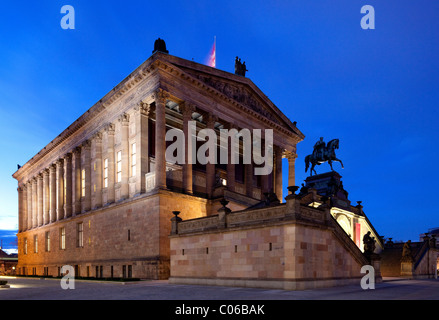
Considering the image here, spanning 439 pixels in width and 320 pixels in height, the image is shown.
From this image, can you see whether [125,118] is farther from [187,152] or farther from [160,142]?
[187,152]

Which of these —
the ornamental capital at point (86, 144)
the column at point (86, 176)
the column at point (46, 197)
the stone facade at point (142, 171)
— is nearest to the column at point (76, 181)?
the stone facade at point (142, 171)

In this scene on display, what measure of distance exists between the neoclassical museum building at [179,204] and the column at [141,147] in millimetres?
101

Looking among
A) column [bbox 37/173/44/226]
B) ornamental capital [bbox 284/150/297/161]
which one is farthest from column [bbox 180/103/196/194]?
column [bbox 37/173/44/226]

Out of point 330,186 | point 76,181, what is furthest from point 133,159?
point 330,186

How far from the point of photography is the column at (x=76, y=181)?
1978 inches

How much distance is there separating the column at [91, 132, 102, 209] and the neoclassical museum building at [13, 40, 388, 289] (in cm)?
13

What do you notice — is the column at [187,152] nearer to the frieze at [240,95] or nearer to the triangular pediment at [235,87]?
the triangular pediment at [235,87]

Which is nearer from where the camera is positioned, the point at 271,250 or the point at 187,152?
the point at 271,250

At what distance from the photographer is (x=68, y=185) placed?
5269 cm

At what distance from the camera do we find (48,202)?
6109 cm

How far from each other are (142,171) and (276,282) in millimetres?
18801
